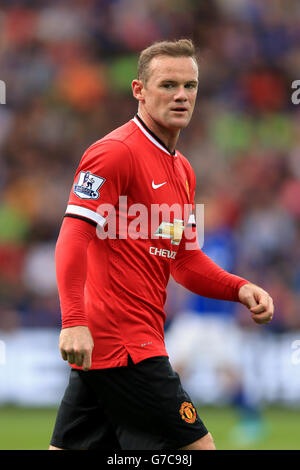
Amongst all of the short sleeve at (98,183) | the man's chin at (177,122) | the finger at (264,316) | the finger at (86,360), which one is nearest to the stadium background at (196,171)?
the finger at (264,316)

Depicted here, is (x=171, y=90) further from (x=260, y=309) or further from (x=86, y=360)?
(x=86, y=360)

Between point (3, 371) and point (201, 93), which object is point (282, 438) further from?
point (201, 93)

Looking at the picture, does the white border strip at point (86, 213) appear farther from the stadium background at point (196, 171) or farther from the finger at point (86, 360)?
the stadium background at point (196, 171)

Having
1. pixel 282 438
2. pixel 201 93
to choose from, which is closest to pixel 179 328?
pixel 282 438

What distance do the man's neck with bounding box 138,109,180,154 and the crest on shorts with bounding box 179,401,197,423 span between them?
3.95 ft

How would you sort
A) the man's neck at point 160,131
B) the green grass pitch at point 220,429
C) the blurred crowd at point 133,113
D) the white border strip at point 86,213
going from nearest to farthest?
the white border strip at point 86,213
the man's neck at point 160,131
the green grass pitch at point 220,429
the blurred crowd at point 133,113

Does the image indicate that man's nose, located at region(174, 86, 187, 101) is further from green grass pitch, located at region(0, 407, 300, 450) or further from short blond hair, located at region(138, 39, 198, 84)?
green grass pitch, located at region(0, 407, 300, 450)

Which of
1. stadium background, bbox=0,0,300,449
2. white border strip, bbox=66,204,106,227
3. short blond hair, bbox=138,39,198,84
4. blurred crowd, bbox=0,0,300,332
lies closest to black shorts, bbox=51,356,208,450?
white border strip, bbox=66,204,106,227

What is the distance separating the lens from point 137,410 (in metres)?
3.65

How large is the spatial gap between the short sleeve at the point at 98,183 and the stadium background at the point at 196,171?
A: 467cm

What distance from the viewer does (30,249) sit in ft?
38.9

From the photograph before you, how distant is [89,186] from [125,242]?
1.06 feet

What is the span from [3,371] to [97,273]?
644 centimetres

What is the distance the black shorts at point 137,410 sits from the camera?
3627mm
